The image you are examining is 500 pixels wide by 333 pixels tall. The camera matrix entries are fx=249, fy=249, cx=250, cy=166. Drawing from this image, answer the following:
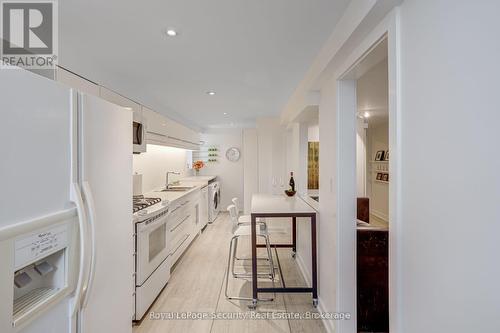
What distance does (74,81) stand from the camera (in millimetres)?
1978

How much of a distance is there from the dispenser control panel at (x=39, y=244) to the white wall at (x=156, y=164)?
2.65 metres

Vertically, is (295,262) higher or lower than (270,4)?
lower

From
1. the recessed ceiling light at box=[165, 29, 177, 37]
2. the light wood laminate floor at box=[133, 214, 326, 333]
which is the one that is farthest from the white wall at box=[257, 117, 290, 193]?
the recessed ceiling light at box=[165, 29, 177, 37]

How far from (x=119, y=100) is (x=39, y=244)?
78.5 inches

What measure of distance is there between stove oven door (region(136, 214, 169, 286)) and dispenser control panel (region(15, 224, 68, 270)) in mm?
1221

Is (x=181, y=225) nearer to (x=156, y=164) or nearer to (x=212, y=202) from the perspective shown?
(x=156, y=164)

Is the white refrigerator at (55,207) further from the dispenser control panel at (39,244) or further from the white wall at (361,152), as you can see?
the white wall at (361,152)

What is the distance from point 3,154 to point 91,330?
3.22 feet

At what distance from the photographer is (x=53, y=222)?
944mm

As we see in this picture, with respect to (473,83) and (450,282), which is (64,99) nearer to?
(473,83)

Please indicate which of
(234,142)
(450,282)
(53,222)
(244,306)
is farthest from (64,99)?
(234,142)

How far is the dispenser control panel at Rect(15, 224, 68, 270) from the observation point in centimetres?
80

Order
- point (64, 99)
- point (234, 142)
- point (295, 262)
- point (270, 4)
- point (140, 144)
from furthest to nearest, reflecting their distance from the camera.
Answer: point (234, 142) → point (295, 262) → point (140, 144) → point (270, 4) → point (64, 99)

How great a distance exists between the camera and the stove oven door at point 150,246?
218cm
